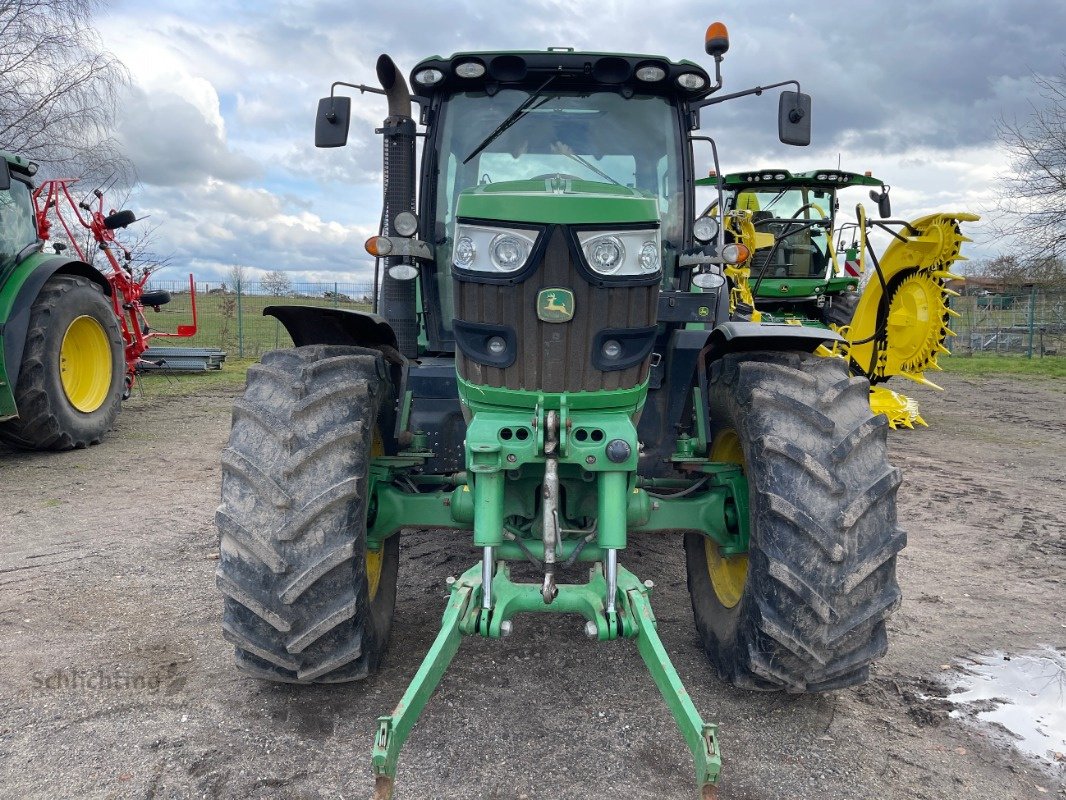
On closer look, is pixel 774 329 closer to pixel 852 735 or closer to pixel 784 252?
pixel 852 735

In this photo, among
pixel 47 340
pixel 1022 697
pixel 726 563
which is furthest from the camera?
pixel 47 340

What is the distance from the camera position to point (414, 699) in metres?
2.19

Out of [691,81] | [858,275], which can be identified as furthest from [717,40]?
[858,275]

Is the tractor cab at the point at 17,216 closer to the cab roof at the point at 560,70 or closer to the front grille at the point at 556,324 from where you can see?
the cab roof at the point at 560,70

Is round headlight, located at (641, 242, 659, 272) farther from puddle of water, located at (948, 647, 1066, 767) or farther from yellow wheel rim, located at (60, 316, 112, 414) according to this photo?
yellow wheel rim, located at (60, 316, 112, 414)

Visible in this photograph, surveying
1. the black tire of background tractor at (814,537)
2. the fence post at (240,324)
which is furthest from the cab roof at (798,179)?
the fence post at (240,324)

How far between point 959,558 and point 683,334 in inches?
102

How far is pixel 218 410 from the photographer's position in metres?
→ 10.2

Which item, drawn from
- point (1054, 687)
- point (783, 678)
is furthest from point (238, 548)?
point (1054, 687)

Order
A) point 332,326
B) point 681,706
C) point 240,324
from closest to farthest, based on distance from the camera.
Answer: point 681,706
point 332,326
point 240,324

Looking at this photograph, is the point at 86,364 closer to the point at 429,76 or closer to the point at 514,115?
the point at 429,76

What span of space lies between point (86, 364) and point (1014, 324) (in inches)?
810

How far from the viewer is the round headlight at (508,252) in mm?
2594

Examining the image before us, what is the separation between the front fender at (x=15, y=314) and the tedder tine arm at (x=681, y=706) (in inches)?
240
